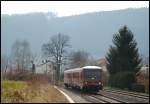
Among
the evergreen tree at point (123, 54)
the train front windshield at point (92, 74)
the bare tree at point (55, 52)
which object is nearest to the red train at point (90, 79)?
the train front windshield at point (92, 74)

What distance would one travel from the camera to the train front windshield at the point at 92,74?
44131 millimetres

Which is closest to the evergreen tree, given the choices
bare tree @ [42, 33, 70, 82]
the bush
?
the bush

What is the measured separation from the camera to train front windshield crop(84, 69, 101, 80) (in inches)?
1737

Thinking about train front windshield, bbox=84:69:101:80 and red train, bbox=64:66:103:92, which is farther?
train front windshield, bbox=84:69:101:80

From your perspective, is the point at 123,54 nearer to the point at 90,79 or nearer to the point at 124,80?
the point at 124,80

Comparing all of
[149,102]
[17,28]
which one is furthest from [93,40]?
[149,102]

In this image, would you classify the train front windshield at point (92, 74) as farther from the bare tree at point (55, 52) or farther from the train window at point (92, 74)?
the bare tree at point (55, 52)

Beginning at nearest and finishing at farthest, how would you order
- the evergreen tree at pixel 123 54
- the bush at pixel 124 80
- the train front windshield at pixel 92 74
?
the train front windshield at pixel 92 74
the bush at pixel 124 80
the evergreen tree at pixel 123 54

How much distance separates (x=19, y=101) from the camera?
18.2m

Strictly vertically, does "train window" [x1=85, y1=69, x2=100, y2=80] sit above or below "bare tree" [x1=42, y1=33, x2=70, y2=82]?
below

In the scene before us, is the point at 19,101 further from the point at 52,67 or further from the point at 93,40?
the point at 93,40

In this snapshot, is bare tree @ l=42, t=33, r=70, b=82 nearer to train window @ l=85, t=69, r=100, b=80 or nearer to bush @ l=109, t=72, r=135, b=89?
bush @ l=109, t=72, r=135, b=89

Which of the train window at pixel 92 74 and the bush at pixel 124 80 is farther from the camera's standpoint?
the bush at pixel 124 80

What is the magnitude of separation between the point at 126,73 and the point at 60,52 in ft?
62.1
